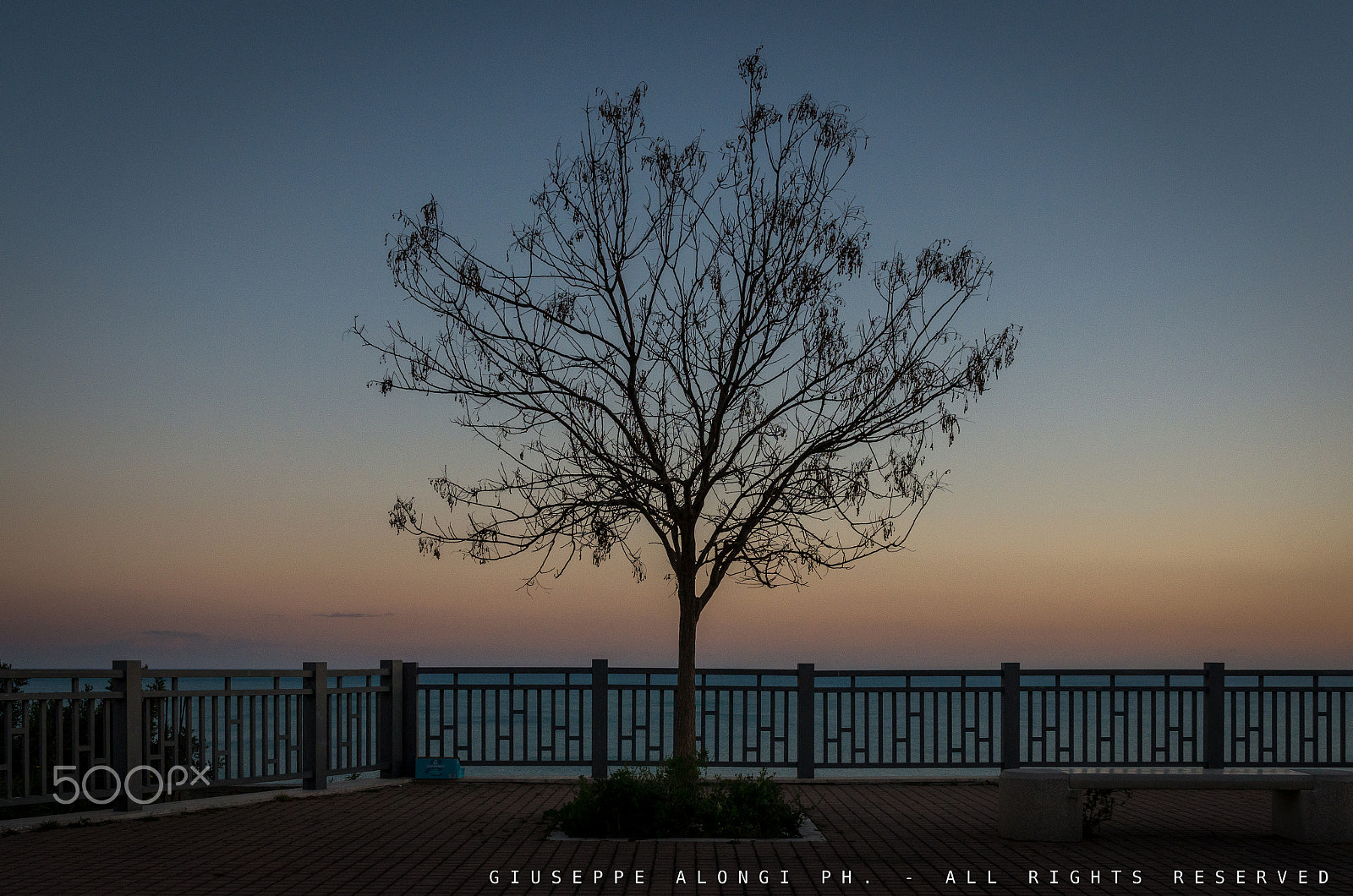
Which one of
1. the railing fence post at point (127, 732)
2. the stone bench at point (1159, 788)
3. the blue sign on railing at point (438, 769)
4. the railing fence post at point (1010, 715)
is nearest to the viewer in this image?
the stone bench at point (1159, 788)

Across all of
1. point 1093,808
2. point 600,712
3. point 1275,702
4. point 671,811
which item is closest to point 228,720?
point 600,712

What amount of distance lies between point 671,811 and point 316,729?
5321 millimetres

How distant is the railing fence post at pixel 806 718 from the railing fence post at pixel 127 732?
280 inches

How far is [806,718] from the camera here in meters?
14.9

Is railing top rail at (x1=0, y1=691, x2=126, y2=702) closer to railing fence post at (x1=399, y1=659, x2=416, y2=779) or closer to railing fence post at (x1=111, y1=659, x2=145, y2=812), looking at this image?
railing fence post at (x1=111, y1=659, x2=145, y2=812)

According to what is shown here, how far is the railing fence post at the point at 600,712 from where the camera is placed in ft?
48.2

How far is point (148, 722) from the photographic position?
12367 millimetres

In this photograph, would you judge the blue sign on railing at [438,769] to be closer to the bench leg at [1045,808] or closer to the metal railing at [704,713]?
the metal railing at [704,713]

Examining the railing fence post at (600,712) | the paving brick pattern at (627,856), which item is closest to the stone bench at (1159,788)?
the paving brick pattern at (627,856)

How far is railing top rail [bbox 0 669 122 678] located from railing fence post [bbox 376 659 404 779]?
367 centimetres

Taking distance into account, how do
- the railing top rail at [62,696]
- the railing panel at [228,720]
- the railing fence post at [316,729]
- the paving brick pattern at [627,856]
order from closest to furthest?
the paving brick pattern at [627,856]
the railing top rail at [62,696]
the railing panel at [228,720]
the railing fence post at [316,729]

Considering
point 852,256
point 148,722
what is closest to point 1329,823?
point 852,256

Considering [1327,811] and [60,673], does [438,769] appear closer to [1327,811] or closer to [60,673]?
[60,673]

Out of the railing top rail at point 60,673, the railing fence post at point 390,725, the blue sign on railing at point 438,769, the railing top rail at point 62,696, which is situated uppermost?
the railing top rail at point 60,673
